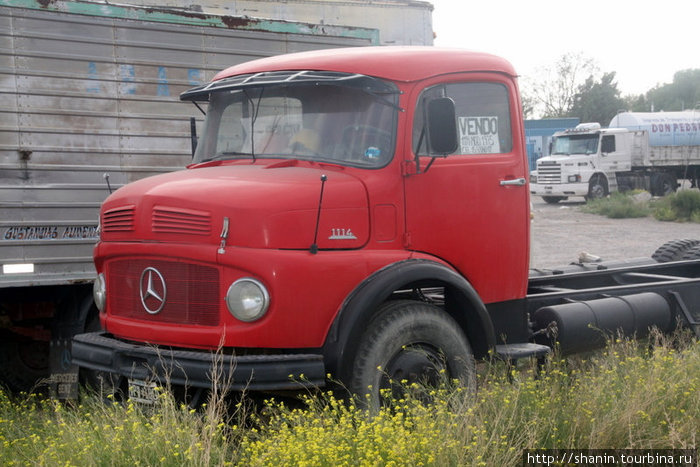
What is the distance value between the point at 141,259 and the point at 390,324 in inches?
60.6

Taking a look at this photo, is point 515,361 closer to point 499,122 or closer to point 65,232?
point 499,122

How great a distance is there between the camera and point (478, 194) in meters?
5.96

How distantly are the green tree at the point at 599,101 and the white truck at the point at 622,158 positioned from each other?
2860 centimetres

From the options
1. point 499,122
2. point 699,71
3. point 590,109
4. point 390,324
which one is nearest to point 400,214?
point 390,324

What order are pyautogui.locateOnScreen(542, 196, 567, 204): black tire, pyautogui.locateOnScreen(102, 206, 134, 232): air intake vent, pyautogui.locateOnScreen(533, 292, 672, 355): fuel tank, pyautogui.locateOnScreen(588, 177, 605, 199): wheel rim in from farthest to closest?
pyautogui.locateOnScreen(542, 196, 567, 204): black tire → pyautogui.locateOnScreen(588, 177, 605, 199): wheel rim → pyautogui.locateOnScreen(533, 292, 672, 355): fuel tank → pyautogui.locateOnScreen(102, 206, 134, 232): air intake vent

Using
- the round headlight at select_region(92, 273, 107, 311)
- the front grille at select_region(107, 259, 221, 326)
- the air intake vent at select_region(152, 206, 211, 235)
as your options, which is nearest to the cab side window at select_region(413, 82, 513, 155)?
the air intake vent at select_region(152, 206, 211, 235)

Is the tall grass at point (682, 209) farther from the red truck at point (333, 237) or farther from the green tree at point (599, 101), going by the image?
the green tree at point (599, 101)

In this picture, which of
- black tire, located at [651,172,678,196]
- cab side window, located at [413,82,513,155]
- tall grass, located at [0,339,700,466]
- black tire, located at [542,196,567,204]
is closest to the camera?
tall grass, located at [0,339,700,466]

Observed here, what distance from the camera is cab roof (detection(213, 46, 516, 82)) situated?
18.6 feet

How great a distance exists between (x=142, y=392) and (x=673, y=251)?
664 centimetres

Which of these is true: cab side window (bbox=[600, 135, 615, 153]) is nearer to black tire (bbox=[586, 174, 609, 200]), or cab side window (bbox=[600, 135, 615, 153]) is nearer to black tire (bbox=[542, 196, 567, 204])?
black tire (bbox=[586, 174, 609, 200])

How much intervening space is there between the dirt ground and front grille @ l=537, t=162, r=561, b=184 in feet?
7.77

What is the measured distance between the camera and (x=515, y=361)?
627 cm

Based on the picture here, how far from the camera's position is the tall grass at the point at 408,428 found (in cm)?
416
